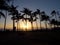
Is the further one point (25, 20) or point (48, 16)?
point (48, 16)

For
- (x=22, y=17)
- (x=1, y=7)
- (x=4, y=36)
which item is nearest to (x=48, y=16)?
(x=22, y=17)

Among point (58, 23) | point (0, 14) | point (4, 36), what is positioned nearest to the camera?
point (4, 36)

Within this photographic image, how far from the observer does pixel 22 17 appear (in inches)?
2798

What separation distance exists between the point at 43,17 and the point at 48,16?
387 centimetres

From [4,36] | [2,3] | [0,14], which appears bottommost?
[4,36]

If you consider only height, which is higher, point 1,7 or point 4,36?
point 1,7

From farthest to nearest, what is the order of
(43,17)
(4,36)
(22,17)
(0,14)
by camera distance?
(43,17) < (22,17) < (0,14) < (4,36)

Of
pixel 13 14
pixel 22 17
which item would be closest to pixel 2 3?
pixel 13 14

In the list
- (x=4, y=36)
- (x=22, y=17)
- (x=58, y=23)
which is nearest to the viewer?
(x=4, y=36)

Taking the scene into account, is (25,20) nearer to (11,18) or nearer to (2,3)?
(11,18)

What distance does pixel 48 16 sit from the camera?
8725 centimetres

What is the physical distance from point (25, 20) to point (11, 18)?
11156mm

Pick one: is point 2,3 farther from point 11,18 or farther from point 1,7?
point 11,18

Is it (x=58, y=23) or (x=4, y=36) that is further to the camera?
(x=58, y=23)
